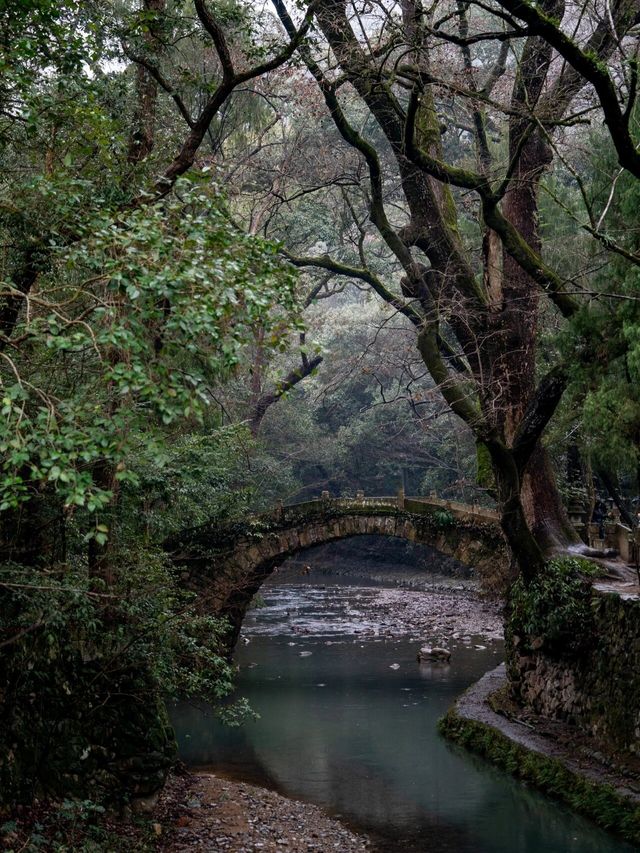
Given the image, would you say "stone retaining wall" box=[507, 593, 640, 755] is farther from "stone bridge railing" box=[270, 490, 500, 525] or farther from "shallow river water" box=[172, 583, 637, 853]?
"stone bridge railing" box=[270, 490, 500, 525]

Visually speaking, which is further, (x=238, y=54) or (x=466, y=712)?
(x=238, y=54)

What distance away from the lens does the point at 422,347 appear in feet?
41.9

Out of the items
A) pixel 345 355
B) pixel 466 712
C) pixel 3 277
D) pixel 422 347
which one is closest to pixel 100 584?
pixel 3 277

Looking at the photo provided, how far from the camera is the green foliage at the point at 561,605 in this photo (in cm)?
1316

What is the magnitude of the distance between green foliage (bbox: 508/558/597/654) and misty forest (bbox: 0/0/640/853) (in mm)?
51

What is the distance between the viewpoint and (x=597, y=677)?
12.7m

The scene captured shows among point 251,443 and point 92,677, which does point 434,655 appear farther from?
point 92,677

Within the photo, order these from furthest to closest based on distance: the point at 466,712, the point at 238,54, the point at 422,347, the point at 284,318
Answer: the point at 238,54, the point at 466,712, the point at 422,347, the point at 284,318

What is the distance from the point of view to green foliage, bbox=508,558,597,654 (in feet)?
43.2

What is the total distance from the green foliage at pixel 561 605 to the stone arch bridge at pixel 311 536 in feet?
13.4

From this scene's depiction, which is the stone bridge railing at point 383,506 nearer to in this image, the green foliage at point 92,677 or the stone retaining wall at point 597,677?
the stone retaining wall at point 597,677

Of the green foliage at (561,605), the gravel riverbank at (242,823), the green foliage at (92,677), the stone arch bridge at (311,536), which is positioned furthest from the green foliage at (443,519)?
the green foliage at (92,677)

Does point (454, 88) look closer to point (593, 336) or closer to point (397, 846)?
point (593, 336)

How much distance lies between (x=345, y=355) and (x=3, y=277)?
2806 centimetres
